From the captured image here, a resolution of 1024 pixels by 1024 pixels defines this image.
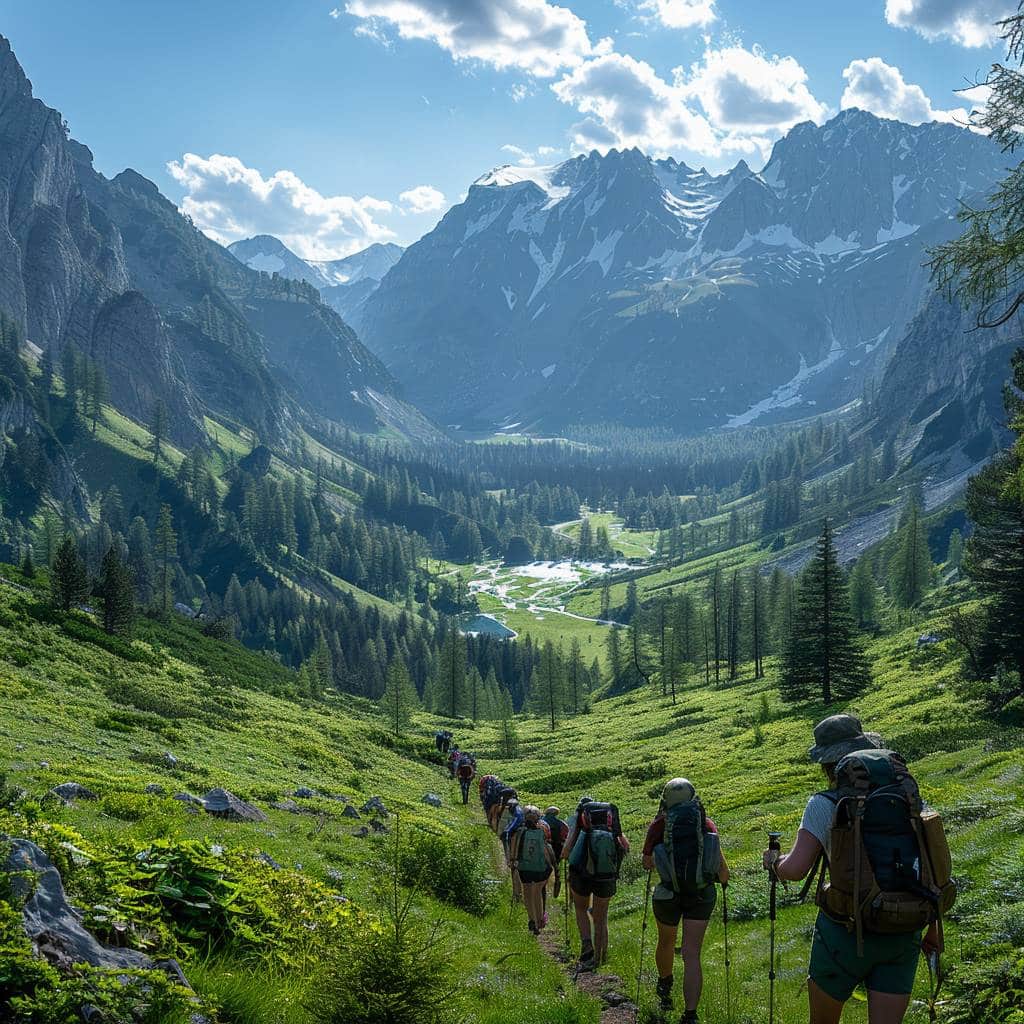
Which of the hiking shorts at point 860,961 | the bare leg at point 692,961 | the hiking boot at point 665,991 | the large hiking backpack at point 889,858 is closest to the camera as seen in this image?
the large hiking backpack at point 889,858

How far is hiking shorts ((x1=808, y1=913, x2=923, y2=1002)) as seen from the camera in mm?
6668

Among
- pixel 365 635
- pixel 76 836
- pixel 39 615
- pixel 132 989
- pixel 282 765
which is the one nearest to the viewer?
pixel 132 989

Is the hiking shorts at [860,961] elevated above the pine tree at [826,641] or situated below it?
below

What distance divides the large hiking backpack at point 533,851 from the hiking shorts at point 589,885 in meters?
2.49

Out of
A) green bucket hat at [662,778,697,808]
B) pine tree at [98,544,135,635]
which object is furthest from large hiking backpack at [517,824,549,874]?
pine tree at [98,544,135,635]

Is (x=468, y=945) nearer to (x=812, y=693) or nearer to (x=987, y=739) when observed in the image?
(x=987, y=739)

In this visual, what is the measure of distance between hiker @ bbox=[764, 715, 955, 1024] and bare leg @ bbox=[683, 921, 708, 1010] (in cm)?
294

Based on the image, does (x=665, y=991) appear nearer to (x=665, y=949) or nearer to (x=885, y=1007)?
(x=665, y=949)

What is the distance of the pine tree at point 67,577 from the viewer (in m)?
48.5

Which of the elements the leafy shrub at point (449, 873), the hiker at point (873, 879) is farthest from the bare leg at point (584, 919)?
the hiker at point (873, 879)

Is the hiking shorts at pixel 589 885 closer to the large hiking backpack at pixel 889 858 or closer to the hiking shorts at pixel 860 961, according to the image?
the hiking shorts at pixel 860 961

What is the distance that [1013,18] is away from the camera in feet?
41.9

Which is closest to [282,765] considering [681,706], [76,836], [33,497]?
[76,836]

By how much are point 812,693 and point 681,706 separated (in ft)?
77.9
